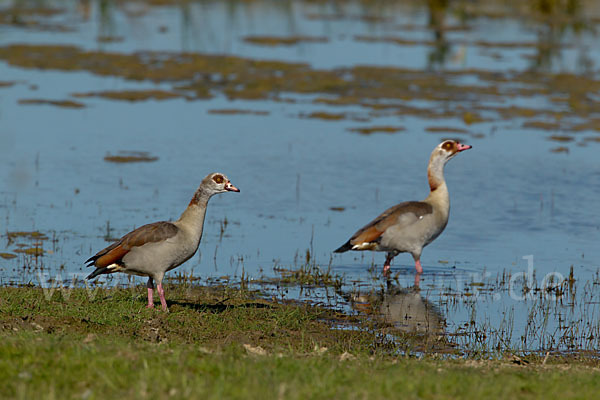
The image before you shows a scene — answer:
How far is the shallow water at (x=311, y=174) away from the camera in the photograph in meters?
14.5

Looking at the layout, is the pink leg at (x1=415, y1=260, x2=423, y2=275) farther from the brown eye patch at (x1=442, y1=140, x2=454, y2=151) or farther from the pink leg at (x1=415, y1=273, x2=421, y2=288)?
the brown eye patch at (x1=442, y1=140, x2=454, y2=151)

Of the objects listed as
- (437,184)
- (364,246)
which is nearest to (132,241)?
(364,246)

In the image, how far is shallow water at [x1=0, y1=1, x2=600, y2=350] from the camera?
1449 centimetres

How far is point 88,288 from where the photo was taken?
37.6 feet

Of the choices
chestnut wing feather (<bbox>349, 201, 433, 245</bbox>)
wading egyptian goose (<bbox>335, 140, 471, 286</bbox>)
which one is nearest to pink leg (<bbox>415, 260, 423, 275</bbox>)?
wading egyptian goose (<bbox>335, 140, 471, 286</bbox>)

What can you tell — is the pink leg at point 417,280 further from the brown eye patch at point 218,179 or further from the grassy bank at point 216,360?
the brown eye patch at point 218,179

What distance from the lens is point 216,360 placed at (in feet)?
26.1

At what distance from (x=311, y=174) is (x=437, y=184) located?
5491 millimetres

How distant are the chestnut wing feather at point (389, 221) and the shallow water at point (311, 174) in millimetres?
572

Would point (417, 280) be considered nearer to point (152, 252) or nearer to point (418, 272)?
point (418, 272)

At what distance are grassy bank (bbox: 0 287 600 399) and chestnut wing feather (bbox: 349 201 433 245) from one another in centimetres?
260

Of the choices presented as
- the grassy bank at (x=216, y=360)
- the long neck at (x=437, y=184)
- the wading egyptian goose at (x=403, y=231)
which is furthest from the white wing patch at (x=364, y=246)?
the grassy bank at (x=216, y=360)

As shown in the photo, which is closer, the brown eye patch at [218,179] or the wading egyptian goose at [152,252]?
the wading egyptian goose at [152,252]

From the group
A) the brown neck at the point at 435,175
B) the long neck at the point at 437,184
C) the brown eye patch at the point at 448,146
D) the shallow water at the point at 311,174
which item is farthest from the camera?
the brown eye patch at the point at 448,146
